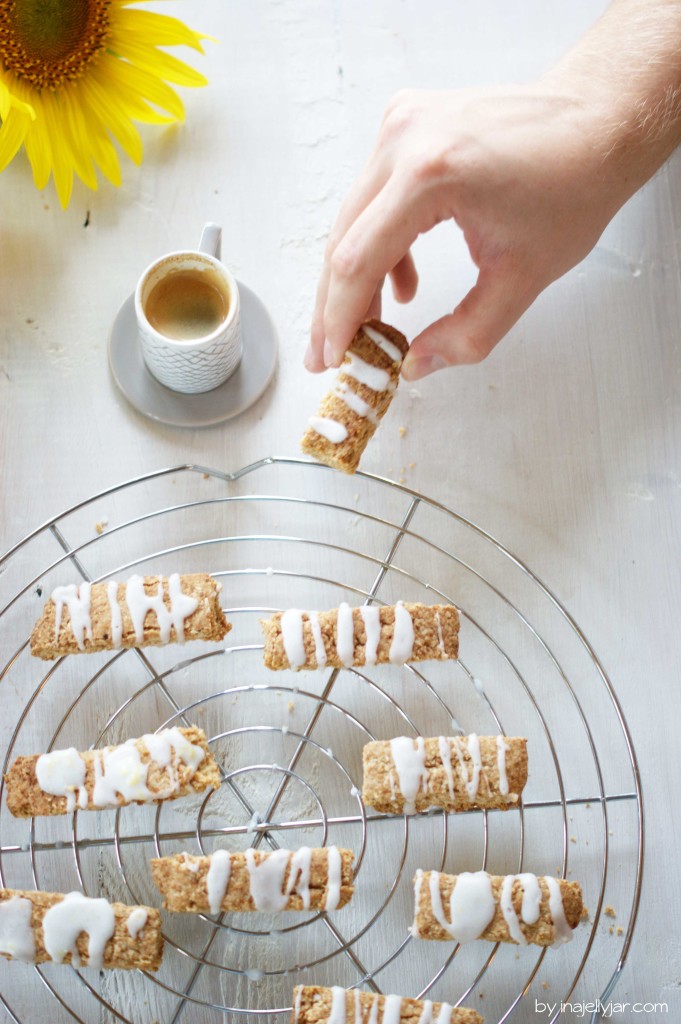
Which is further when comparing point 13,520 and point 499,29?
point 499,29

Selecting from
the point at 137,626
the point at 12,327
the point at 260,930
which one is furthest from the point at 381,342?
the point at 260,930

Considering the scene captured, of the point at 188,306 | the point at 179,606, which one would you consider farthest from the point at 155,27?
the point at 179,606

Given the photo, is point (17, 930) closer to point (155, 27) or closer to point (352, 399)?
point (352, 399)

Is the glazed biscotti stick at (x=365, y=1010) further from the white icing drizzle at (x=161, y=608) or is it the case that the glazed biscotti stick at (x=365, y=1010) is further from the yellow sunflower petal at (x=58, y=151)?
the yellow sunflower petal at (x=58, y=151)

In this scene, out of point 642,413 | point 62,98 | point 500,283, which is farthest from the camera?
point 642,413

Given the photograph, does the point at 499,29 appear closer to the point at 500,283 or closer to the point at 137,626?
the point at 500,283

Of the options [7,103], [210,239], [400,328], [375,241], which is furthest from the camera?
[400,328]

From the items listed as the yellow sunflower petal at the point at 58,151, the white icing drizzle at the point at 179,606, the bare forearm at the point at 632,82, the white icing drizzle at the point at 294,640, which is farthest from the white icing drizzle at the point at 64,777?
the bare forearm at the point at 632,82
